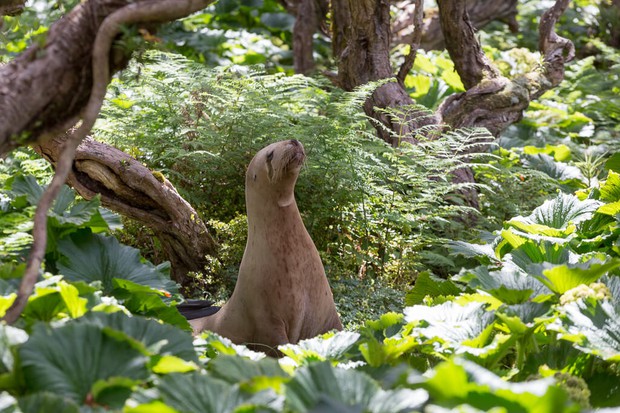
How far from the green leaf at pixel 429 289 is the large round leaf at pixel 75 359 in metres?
2.10

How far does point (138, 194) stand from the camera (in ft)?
16.6

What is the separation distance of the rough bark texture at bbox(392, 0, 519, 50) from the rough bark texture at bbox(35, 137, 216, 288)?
5871 millimetres

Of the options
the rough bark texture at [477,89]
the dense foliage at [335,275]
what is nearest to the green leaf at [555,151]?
the dense foliage at [335,275]

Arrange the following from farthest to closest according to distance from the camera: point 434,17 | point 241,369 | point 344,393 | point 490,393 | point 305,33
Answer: point 434,17, point 305,33, point 241,369, point 344,393, point 490,393

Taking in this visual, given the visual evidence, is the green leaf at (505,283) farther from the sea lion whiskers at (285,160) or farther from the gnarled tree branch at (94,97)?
the gnarled tree branch at (94,97)

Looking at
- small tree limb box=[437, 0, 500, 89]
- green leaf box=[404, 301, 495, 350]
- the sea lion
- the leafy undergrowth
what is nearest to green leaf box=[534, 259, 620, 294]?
the leafy undergrowth

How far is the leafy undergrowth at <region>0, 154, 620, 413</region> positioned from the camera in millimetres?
2004

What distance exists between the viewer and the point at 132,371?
7.33ft

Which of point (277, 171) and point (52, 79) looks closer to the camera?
point (52, 79)

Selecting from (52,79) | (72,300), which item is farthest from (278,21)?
(72,300)

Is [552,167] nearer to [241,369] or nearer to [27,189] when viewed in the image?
[27,189]

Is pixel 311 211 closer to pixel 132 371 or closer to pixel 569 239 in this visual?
pixel 569 239

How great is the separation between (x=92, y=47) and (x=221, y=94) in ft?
10.8

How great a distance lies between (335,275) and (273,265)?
62.7 inches
